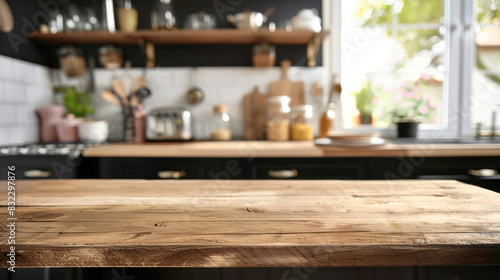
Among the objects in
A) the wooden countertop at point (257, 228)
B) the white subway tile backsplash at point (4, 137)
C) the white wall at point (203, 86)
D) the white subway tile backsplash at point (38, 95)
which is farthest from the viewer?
the white wall at point (203, 86)

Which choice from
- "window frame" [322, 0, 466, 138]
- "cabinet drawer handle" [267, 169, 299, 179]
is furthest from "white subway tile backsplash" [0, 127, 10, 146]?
"window frame" [322, 0, 466, 138]

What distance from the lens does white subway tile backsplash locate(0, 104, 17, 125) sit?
6.99ft

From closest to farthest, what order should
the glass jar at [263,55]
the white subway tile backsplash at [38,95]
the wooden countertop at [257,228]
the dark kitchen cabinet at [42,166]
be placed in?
1. the wooden countertop at [257,228]
2. the dark kitchen cabinet at [42,166]
3. the white subway tile backsplash at [38,95]
4. the glass jar at [263,55]

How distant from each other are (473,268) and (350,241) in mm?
323

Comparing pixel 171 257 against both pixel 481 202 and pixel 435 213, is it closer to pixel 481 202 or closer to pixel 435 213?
pixel 435 213

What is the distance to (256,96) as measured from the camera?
8.39 ft

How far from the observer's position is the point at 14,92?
88.2 inches

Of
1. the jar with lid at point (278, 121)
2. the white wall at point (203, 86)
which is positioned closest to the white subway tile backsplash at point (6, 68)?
the white wall at point (203, 86)

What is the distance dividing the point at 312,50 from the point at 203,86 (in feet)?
2.79

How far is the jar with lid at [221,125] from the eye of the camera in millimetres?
2361

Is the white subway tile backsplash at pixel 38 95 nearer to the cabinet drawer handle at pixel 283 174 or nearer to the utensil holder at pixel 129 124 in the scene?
the utensil holder at pixel 129 124

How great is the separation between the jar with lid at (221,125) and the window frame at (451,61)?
0.82 metres

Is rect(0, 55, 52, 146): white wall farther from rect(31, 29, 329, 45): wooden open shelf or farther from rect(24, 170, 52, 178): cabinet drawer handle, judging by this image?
rect(24, 170, 52, 178): cabinet drawer handle

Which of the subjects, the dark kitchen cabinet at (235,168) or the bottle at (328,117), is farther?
the bottle at (328,117)
